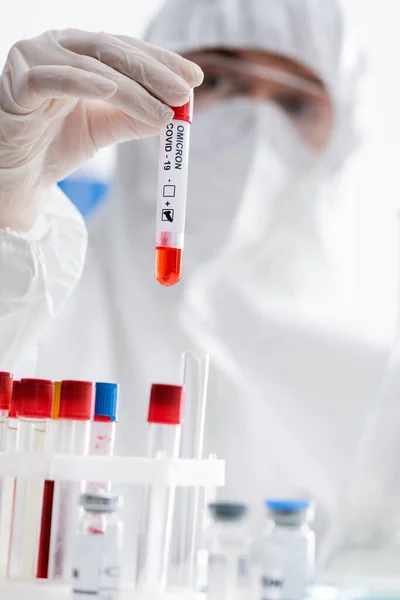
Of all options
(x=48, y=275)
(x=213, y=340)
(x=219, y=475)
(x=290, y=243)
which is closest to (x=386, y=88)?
(x=290, y=243)

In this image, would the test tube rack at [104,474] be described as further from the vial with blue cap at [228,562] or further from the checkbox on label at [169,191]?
the checkbox on label at [169,191]

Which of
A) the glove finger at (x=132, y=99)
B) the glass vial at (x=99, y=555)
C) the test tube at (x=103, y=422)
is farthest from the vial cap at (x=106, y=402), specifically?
the glove finger at (x=132, y=99)

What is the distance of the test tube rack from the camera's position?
0.67m

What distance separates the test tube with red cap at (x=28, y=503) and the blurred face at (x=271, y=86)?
133cm

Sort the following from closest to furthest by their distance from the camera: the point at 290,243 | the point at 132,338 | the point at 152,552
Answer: the point at 152,552
the point at 132,338
the point at 290,243

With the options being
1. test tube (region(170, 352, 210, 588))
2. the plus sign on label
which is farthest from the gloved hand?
Answer: test tube (region(170, 352, 210, 588))

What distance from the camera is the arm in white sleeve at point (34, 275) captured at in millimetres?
1049

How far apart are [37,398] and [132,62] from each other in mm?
411

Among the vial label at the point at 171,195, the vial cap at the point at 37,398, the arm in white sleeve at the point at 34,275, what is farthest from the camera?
the arm in white sleeve at the point at 34,275

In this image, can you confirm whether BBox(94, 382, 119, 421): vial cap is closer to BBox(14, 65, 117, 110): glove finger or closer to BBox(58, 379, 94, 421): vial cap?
BBox(58, 379, 94, 421): vial cap

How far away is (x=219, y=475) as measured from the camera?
709 millimetres

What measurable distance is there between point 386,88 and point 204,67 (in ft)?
2.27

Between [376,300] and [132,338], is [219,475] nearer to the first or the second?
[132,338]


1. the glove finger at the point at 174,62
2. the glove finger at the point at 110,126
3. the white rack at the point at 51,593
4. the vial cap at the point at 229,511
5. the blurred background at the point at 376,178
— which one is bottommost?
the white rack at the point at 51,593
